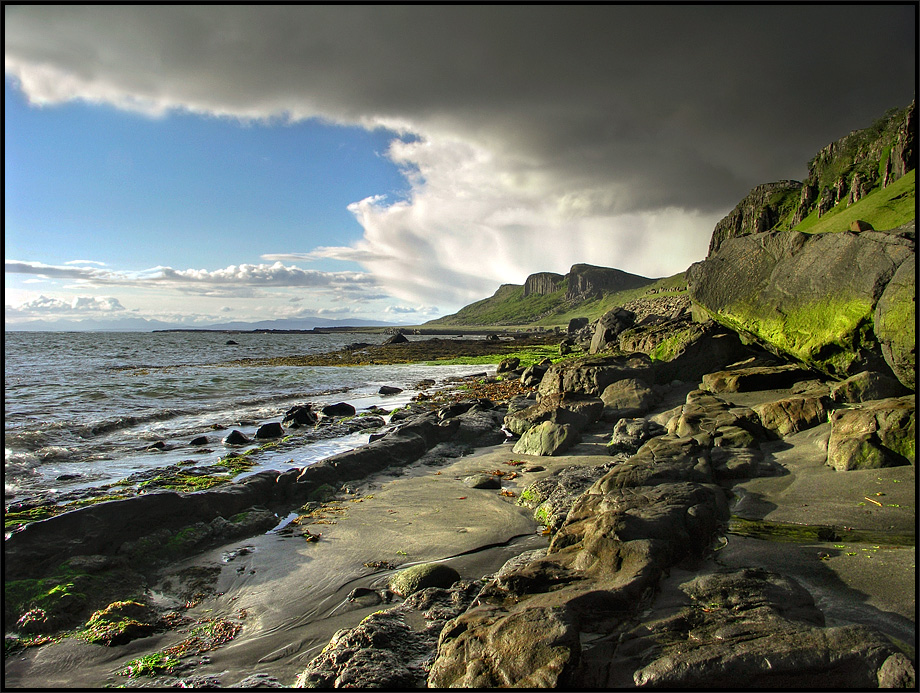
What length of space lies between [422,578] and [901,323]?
881 centimetres

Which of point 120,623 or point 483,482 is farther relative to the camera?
point 483,482

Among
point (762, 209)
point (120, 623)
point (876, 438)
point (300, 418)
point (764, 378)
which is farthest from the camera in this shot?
point (762, 209)

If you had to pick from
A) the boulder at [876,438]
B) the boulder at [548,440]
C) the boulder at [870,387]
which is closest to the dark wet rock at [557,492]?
the boulder at [548,440]

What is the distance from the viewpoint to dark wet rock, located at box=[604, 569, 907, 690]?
11.6 ft

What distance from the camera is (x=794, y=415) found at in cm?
962

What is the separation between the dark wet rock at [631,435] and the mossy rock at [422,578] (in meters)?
6.66

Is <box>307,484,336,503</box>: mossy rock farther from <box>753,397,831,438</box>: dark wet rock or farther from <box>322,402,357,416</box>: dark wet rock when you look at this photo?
<box>322,402,357,416</box>: dark wet rock

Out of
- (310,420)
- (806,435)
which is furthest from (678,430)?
(310,420)

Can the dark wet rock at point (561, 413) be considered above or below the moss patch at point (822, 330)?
below

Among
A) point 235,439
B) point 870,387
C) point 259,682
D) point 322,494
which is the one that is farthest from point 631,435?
point 235,439

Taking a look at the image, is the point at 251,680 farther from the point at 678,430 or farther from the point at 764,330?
the point at 764,330

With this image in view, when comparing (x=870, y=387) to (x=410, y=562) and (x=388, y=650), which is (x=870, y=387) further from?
(x=388, y=650)

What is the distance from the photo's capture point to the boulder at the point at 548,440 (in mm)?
12109

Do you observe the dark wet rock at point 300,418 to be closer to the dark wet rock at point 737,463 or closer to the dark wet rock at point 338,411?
the dark wet rock at point 338,411
